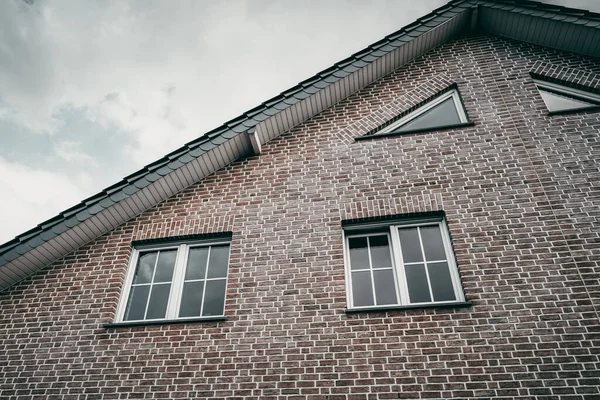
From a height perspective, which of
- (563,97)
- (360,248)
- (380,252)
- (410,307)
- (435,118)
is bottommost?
(410,307)

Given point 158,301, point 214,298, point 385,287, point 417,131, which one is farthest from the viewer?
point 417,131

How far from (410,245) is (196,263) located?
3371mm

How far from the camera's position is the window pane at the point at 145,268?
656cm

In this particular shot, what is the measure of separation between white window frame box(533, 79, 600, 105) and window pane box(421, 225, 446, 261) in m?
3.84

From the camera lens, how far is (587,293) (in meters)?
5.08

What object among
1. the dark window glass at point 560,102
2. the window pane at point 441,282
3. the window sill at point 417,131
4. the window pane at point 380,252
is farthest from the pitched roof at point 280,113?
the window pane at point 441,282

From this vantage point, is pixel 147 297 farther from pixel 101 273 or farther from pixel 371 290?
→ pixel 371 290

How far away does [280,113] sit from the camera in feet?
24.6

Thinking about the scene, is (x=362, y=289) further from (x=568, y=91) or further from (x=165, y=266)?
(x=568, y=91)

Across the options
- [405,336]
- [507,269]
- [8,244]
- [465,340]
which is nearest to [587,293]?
[507,269]

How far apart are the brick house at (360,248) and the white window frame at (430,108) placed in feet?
0.16

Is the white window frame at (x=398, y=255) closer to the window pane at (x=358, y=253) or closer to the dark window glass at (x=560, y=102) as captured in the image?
the window pane at (x=358, y=253)

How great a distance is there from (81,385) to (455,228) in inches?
220

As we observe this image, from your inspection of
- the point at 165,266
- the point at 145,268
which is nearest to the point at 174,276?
the point at 165,266
